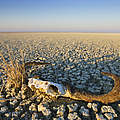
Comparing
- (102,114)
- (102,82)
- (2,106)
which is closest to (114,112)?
(102,114)

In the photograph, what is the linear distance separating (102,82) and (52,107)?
3.81ft

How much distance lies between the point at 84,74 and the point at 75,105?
1164 millimetres

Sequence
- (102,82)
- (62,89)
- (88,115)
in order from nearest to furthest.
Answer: (88,115), (62,89), (102,82)

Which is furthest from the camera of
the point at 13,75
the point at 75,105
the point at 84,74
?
the point at 84,74

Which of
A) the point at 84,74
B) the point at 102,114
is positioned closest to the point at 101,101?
the point at 102,114

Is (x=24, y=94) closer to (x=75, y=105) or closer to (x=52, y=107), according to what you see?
(x=52, y=107)

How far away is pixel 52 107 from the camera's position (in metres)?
1.67

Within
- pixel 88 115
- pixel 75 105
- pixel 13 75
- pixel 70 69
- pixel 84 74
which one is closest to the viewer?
pixel 88 115

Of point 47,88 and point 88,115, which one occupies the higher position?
point 47,88

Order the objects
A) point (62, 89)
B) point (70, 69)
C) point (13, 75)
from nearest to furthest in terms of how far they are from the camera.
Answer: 1. point (62, 89)
2. point (13, 75)
3. point (70, 69)

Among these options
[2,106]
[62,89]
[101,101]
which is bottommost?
[2,106]

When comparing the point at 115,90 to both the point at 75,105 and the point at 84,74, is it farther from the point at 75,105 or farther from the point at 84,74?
the point at 84,74

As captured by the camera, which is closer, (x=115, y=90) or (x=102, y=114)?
(x=102, y=114)

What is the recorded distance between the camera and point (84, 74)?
Result: 2.74 m
